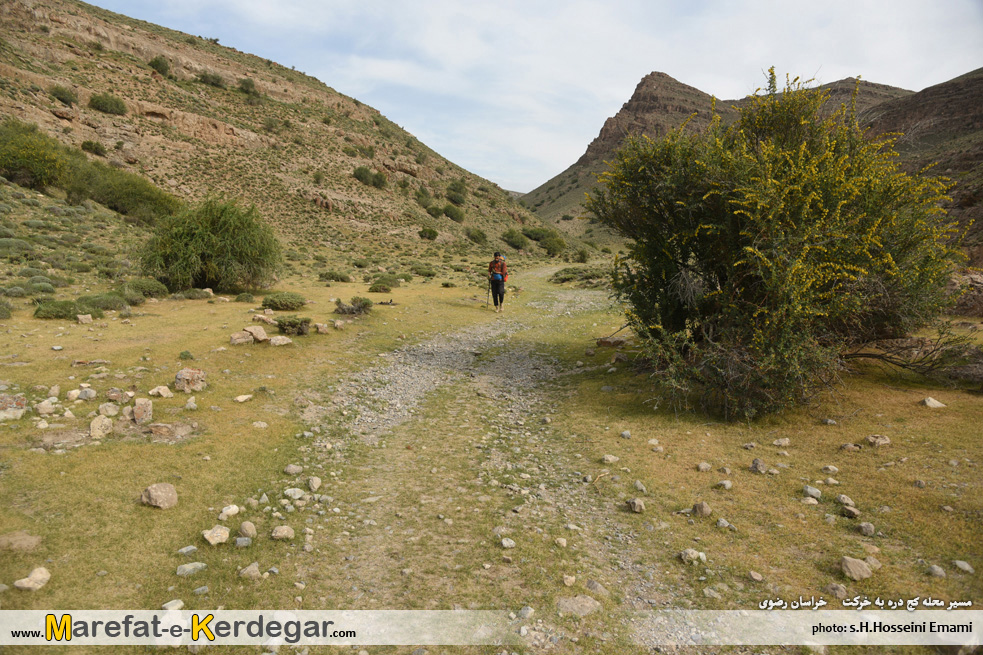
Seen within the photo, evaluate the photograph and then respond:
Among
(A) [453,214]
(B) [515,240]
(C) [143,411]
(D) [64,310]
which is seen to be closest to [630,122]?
(B) [515,240]

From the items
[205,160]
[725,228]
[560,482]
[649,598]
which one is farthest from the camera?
[205,160]

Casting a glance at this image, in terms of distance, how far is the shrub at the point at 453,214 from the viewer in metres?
64.0

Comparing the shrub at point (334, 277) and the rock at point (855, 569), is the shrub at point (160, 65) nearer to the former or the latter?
the shrub at point (334, 277)

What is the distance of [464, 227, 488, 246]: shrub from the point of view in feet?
199

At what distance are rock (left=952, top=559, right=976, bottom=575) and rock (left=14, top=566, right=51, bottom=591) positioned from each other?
308 inches

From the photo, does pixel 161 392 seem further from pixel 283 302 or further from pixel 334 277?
pixel 334 277

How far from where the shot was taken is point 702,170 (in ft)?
29.1

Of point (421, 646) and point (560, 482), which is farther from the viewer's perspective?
point (560, 482)

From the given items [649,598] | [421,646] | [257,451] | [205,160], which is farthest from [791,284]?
[205,160]

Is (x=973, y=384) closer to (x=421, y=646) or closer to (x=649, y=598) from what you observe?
(x=649, y=598)

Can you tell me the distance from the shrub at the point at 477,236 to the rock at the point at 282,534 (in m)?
56.4

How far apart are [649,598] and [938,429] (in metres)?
5.61

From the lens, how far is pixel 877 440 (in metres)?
6.50

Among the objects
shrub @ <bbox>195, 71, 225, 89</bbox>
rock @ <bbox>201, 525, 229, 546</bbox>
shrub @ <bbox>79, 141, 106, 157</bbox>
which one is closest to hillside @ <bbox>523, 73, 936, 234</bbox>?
shrub @ <bbox>195, 71, 225, 89</bbox>
